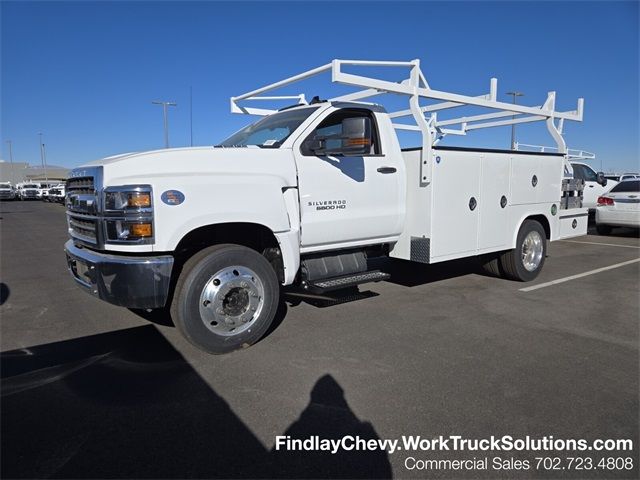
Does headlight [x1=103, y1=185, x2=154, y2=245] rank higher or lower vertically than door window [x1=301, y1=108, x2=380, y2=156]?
lower

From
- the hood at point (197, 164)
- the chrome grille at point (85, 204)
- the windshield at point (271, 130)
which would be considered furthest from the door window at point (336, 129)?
the chrome grille at point (85, 204)

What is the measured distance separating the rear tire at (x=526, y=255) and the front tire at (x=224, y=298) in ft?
13.5

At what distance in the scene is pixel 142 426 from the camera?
299 centimetres

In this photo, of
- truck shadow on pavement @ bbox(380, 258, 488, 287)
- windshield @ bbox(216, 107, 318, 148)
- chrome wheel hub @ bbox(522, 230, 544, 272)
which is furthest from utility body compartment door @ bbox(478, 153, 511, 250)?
windshield @ bbox(216, 107, 318, 148)

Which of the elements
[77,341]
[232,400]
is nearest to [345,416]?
[232,400]

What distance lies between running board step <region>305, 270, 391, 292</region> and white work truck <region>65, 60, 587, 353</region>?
0.7 inches

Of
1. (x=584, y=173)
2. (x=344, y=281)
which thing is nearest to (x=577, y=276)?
(x=344, y=281)

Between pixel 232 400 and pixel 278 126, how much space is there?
303cm

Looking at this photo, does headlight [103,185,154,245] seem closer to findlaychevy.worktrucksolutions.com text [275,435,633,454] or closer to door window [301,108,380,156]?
door window [301,108,380,156]

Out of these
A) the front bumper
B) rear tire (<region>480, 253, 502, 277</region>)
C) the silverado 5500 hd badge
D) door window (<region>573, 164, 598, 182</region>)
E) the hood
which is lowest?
rear tire (<region>480, 253, 502, 277</region>)

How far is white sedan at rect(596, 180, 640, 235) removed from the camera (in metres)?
12.2

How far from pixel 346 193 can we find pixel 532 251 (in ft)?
12.5

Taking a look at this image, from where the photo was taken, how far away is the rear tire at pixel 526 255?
6898mm

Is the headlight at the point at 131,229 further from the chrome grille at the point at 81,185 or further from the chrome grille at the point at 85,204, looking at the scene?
the chrome grille at the point at 81,185
